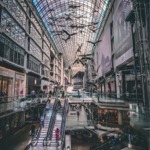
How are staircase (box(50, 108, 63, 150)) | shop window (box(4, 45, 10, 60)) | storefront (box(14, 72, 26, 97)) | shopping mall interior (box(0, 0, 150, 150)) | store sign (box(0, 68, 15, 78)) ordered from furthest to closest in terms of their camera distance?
storefront (box(14, 72, 26, 97)), shop window (box(4, 45, 10, 60)), store sign (box(0, 68, 15, 78)), staircase (box(50, 108, 63, 150)), shopping mall interior (box(0, 0, 150, 150))

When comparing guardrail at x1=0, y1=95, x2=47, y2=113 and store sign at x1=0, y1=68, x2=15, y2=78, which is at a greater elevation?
store sign at x1=0, y1=68, x2=15, y2=78

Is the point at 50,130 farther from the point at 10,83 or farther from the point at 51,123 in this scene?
the point at 10,83

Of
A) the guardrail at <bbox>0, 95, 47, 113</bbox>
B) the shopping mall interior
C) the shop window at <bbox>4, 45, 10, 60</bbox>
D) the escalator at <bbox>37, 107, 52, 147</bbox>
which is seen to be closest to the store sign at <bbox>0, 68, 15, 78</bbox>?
the shopping mall interior

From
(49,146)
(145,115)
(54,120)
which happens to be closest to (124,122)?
(54,120)

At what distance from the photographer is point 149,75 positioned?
49.4 feet

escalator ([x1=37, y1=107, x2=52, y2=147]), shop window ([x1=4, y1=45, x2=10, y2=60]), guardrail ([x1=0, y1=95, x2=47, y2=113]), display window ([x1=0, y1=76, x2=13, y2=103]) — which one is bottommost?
escalator ([x1=37, y1=107, x2=52, y2=147])

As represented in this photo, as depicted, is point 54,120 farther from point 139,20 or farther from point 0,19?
point 139,20

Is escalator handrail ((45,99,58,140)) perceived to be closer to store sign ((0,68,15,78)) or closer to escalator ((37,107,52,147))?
escalator ((37,107,52,147))

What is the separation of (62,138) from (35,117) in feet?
52.7

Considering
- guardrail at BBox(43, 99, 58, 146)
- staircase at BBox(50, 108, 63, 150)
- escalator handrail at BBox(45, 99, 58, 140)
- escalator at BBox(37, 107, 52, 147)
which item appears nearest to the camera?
staircase at BBox(50, 108, 63, 150)

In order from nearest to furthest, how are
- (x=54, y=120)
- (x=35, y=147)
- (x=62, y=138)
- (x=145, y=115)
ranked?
(x=145, y=115) < (x=35, y=147) < (x=62, y=138) < (x=54, y=120)

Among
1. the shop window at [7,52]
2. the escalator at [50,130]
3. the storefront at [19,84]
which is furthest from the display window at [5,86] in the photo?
the escalator at [50,130]

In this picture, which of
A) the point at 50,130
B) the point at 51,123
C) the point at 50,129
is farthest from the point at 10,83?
the point at 50,130

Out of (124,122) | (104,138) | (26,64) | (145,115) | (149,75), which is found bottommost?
(104,138)
